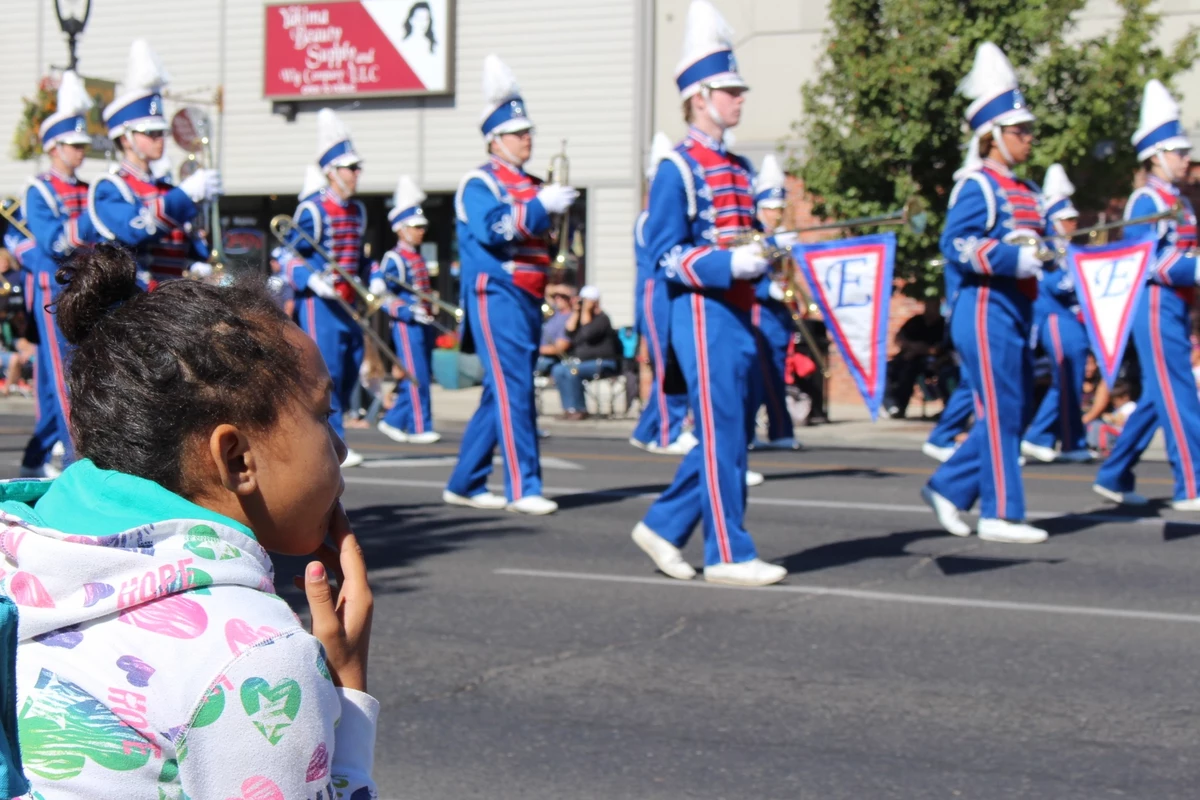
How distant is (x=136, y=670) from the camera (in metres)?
1.61

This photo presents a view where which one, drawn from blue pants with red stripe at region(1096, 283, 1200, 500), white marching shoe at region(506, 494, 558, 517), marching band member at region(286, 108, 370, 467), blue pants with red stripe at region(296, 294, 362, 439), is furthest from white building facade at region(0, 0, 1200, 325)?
white marching shoe at region(506, 494, 558, 517)

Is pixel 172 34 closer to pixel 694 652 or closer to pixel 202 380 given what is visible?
pixel 694 652

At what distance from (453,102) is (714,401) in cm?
1956

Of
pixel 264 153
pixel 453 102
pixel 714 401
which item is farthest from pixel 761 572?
pixel 264 153

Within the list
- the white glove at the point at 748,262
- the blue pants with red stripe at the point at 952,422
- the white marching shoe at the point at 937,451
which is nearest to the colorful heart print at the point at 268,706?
the white glove at the point at 748,262

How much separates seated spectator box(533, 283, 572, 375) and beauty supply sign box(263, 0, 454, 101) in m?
6.94

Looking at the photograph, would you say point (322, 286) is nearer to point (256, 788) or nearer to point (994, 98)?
point (994, 98)

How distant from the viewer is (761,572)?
7117 mm

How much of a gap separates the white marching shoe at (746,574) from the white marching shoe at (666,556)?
0.13 m

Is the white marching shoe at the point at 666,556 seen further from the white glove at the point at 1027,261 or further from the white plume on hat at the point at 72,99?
the white plume on hat at the point at 72,99

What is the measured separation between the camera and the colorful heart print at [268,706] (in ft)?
5.14

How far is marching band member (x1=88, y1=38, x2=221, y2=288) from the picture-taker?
895 cm

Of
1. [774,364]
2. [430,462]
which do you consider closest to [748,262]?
[430,462]

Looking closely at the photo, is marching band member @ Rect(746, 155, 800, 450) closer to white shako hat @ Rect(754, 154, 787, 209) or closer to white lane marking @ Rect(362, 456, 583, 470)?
white shako hat @ Rect(754, 154, 787, 209)
